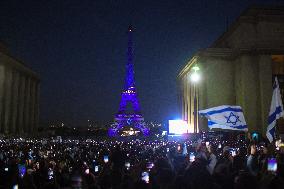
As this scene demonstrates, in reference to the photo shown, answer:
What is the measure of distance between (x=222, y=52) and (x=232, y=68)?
2706 millimetres

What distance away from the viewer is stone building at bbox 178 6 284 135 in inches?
1986

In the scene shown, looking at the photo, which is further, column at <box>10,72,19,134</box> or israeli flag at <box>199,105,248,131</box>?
column at <box>10,72,19,134</box>

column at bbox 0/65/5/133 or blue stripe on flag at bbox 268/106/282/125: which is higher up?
column at bbox 0/65/5/133

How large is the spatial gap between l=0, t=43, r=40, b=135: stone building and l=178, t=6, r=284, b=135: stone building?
37.8 meters

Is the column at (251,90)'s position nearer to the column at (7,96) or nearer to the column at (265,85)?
the column at (265,85)

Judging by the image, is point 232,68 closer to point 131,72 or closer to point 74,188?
point 74,188

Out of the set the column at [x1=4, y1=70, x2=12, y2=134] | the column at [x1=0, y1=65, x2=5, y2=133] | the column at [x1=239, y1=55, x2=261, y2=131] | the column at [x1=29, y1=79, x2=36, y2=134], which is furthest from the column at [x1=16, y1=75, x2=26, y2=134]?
the column at [x1=239, y1=55, x2=261, y2=131]

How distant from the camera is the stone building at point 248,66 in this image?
1986 inches

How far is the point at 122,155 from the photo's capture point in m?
17.9

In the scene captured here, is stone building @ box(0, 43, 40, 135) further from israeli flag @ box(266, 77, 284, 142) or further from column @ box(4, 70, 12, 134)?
israeli flag @ box(266, 77, 284, 142)

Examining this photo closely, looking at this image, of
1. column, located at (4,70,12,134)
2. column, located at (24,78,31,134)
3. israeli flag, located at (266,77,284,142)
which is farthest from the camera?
column, located at (24,78,31,134)

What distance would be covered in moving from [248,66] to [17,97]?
5452 centimetres

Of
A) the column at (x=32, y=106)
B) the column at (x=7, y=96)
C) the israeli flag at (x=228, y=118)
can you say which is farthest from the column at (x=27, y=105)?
the israeli flag at (x=228, y=118)

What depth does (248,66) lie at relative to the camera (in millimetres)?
51906
